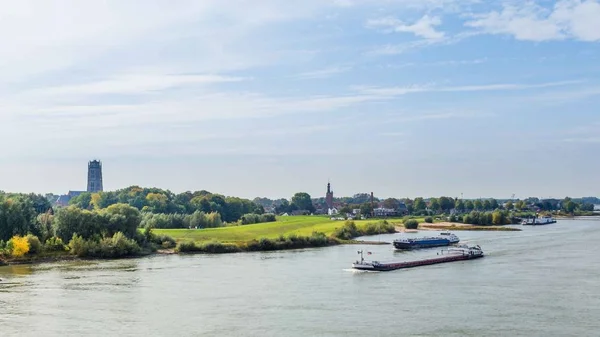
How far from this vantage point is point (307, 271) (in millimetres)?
58094

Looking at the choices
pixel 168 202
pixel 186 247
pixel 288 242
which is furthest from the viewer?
pixel 168 202

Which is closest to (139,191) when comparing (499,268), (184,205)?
(184,205)

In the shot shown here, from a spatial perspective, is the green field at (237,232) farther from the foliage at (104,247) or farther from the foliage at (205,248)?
the foliage at (104,247)

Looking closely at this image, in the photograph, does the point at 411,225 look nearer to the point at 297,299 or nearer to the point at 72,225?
the point at 72,225

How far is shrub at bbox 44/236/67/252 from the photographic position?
71.1 metres

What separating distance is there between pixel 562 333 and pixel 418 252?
160 feet

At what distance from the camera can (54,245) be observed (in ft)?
237

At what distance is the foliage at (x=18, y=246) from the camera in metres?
66.6

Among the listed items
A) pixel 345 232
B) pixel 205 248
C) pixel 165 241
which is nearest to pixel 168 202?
pixel 345 232

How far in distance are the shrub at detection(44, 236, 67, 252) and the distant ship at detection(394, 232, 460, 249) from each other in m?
39.3

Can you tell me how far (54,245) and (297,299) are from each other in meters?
38.2

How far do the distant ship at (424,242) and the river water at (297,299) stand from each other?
19507 millimetres

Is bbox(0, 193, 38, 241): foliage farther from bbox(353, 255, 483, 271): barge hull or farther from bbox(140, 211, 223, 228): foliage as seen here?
bbox(353, 255, 483, 271): barge hull

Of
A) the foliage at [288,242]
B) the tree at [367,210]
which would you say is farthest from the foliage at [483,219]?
the foliage at [288,242]
